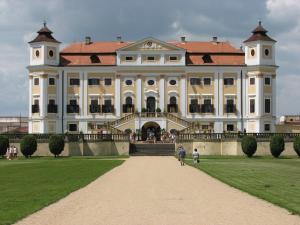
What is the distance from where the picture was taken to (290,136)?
6197 cm

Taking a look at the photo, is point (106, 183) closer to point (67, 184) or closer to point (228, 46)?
point (67, 184)

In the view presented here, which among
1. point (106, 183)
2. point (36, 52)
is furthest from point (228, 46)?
point (106, 183)

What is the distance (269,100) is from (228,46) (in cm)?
905

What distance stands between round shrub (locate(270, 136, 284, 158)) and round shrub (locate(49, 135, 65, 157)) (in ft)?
59.2

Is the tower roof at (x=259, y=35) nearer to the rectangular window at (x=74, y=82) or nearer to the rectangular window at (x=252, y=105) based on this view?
the rectangular window at (x=252, y=105)

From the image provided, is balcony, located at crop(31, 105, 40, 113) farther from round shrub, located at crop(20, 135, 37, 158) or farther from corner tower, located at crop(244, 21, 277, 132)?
corner tower, located at crop(244, 21, 277, 132)

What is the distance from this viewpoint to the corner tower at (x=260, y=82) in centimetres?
8006

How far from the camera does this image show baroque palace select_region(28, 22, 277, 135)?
8112cm

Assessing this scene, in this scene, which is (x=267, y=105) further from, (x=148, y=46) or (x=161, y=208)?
(x=161, y=208)

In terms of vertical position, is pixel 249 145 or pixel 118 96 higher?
pixel 118 96

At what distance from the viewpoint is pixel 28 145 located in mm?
60469

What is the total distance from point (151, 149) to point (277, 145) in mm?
13921

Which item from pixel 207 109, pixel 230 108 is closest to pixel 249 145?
pixel 230 108

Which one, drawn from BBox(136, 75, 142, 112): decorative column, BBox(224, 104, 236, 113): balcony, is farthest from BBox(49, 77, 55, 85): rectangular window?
BBox(224, 104, 236, 113): balcony
